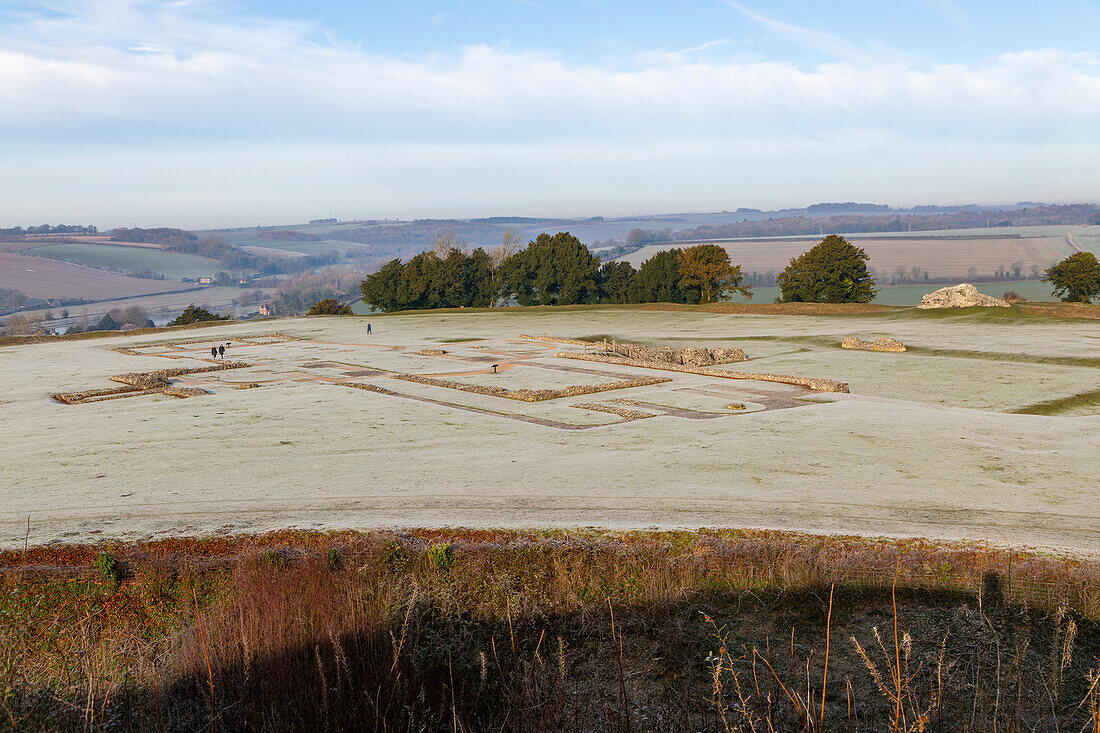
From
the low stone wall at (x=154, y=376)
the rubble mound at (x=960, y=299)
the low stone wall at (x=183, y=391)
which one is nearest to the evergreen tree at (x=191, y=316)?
the low stone wall at (x=154, y=376)

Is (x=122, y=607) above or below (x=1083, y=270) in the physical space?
below

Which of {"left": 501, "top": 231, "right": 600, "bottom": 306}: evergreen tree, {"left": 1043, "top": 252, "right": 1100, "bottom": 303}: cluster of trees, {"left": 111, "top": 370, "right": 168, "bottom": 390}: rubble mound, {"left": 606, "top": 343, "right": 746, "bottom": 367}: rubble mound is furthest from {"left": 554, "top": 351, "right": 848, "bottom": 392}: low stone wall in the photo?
{"left": 1043, "top": 252, "right": 1100, "bottom": 303}: cluster of trees

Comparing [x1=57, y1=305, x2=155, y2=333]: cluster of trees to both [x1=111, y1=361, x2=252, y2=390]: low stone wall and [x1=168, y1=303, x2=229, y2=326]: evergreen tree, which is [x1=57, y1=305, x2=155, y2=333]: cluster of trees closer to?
[x1=168, y1=303, x2=229, y2=326]: evergreen tree

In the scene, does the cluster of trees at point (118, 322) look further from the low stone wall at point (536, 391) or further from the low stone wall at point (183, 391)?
the low stone wall at point (536, 391)

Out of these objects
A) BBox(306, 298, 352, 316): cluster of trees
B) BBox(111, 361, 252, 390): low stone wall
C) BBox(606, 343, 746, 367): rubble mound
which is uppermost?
BBox(306, 298, 352, 316): cluster of trees

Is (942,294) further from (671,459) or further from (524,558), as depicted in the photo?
(524,558)

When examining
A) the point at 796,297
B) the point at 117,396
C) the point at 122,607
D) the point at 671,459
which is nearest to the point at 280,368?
the point at 117,396

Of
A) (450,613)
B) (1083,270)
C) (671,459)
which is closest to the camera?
(450,613)
